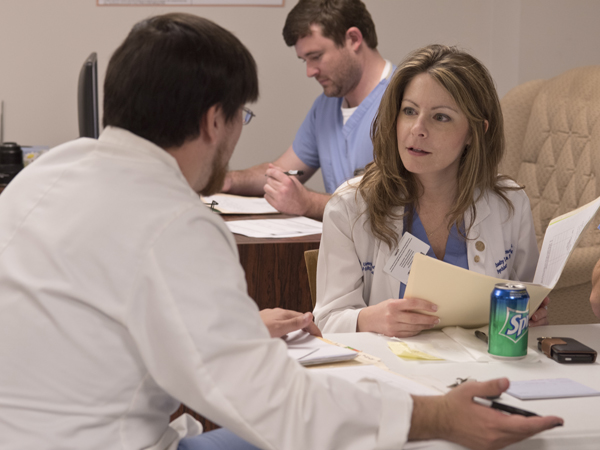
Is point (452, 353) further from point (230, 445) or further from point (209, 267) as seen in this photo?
point (209, 267)

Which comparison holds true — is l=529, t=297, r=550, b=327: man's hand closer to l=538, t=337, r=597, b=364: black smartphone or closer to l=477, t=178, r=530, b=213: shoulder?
l=538, t=337, r=597, b=364: black smartphone

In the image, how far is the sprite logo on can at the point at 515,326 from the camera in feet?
3.73

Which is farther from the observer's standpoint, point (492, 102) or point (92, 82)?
point (92, 82)

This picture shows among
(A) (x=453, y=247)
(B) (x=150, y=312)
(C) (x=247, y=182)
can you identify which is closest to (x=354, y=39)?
(C) (x=247, y=182)

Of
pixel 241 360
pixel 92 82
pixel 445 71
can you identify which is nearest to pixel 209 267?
pixel 241 360

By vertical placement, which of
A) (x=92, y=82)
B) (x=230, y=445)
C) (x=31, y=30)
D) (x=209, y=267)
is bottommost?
(x=230, y=445)

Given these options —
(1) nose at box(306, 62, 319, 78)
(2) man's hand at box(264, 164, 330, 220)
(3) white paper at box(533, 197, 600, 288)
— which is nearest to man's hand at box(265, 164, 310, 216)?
(2) man's hand at box(264, 164, 330, 220)

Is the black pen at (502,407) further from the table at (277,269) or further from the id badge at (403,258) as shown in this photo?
the table at (277,269)

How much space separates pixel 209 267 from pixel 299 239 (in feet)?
4.26

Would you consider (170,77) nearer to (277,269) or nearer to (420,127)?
(420,127)

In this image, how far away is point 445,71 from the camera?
1.54 metres

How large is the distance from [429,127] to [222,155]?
0.75 metres

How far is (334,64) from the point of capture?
2773 millimetres

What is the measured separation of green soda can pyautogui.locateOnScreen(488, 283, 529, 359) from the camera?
1.12 meters
